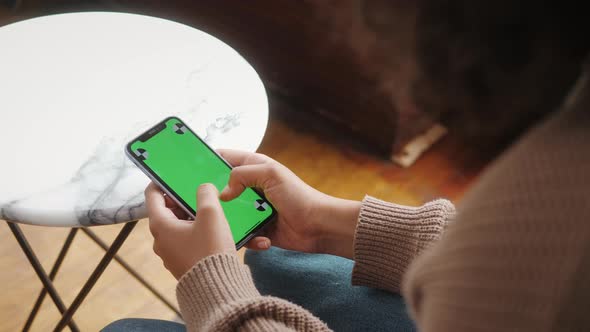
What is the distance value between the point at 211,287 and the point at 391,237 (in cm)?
23

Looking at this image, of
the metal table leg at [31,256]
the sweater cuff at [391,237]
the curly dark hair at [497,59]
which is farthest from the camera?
the metal table leg at [31,256]

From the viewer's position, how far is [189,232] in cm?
62

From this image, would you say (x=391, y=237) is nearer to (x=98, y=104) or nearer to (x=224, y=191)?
(x=224, y=191)

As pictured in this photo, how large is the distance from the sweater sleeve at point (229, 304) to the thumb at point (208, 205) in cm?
5

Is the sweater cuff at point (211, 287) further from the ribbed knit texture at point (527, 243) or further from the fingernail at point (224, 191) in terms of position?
the ribbed knit texture at point (527, 243)

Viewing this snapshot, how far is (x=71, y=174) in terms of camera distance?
69 cm

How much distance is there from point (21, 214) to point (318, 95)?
105cm

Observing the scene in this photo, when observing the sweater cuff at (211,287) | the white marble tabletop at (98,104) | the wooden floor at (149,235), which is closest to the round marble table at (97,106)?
the white marble tabletop at (98,104)

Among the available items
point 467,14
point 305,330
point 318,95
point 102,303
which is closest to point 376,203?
point 305,330

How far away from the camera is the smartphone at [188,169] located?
0.69 metres

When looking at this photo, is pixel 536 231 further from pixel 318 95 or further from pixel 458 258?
pixel 318 95

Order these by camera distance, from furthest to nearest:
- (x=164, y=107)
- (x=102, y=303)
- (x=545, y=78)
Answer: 1. (x=102, y=303)
2. (x=164, y=107)
3. (x=545, y=78)

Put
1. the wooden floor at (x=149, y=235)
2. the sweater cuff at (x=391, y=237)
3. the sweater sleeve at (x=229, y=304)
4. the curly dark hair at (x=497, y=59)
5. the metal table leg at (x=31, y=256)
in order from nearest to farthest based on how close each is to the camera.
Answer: the curly dark hair at (x=497, y=59) → the sweater sleeve at (x=229, y=304) → the sweater cuff at (x=391, y=237) → the metal table leg at (x=31, y=256) → the wooden floor at (x=149, y=235)

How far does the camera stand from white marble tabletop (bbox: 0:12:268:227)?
2.20 feet
